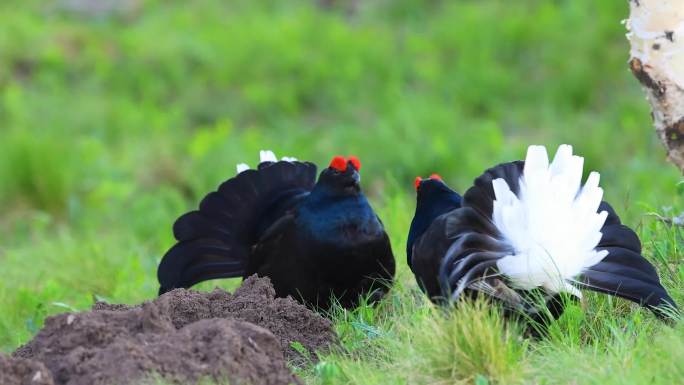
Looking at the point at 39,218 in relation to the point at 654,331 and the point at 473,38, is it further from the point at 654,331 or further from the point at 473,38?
the point at 654,331

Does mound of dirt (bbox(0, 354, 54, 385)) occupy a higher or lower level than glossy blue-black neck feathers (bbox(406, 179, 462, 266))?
lower

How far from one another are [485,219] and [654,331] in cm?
63

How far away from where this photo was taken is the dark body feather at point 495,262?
3350 mm

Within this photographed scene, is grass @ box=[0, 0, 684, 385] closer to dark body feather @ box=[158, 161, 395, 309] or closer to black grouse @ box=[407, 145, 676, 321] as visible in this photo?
dark body feather @ box=[158, 161, 395, 309]

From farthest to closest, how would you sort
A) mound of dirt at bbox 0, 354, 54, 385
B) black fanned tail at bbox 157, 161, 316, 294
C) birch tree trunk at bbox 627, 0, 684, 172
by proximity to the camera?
black fanned tail at bbox 157, 161, 316, 294 → birch tree trunk at bbox 627, 0, 684, 172 → mound of dirt at bbox 0, 354, 54, 385

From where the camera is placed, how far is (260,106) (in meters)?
9.20

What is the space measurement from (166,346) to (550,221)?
1.16m

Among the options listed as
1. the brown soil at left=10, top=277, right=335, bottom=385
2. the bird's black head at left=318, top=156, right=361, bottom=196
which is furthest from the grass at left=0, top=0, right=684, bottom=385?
the brown soil at left=10, top=277, right=335, bottom=385

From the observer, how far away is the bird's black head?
13.5ft

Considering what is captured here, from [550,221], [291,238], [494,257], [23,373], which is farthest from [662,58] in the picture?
[23,373]

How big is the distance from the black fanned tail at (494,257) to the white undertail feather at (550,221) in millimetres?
37

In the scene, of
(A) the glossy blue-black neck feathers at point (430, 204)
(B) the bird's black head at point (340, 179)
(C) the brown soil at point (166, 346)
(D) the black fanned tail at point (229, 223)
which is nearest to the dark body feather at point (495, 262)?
(A) the glossy blue-black neck feathers at point (430, 204)

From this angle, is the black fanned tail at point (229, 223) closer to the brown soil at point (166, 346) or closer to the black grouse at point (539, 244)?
the brown soil at point (166, 346)

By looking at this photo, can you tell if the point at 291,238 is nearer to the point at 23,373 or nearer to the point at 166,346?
the point at 166,346
